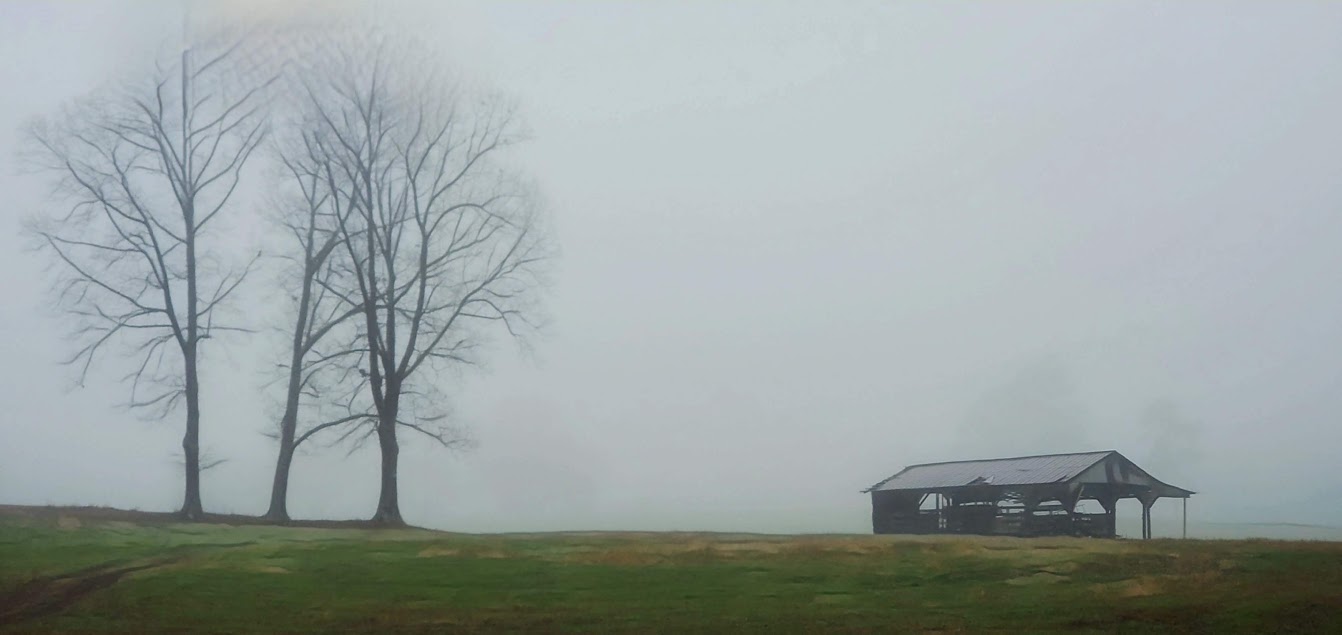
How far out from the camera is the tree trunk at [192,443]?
33719 millimetres

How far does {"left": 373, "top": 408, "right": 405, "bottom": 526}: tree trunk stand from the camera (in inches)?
1363

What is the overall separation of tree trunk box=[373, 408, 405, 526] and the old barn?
17.8m

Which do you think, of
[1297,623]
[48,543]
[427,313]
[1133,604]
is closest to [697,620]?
[1133,604]

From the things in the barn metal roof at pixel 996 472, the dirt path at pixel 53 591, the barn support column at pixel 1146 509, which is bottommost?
the dirt path at pixel 53 591

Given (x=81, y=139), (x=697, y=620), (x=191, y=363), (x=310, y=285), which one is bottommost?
(x=697, y=620)

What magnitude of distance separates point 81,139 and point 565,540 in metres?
17.7

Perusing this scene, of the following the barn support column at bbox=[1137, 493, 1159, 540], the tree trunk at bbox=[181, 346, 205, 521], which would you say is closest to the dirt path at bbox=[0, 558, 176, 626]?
the tree trunk at bbox=[181, 346, 205, 521]

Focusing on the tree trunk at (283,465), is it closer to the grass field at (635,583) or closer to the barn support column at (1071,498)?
the grass field at (635,583)

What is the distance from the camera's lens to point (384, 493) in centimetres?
3491

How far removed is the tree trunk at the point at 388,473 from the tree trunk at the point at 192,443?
183 inches

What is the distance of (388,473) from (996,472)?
19512 millimetres

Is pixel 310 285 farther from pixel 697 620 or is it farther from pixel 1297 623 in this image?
pixel 1297 623

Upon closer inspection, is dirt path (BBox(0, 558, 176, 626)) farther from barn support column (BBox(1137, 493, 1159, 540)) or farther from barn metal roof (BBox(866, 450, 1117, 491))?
barn support column (BBox(1137, 493, 1159, 540))

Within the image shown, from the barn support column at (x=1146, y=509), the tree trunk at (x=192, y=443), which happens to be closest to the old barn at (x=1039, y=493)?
the barn support column at (x=1146, y=509)
